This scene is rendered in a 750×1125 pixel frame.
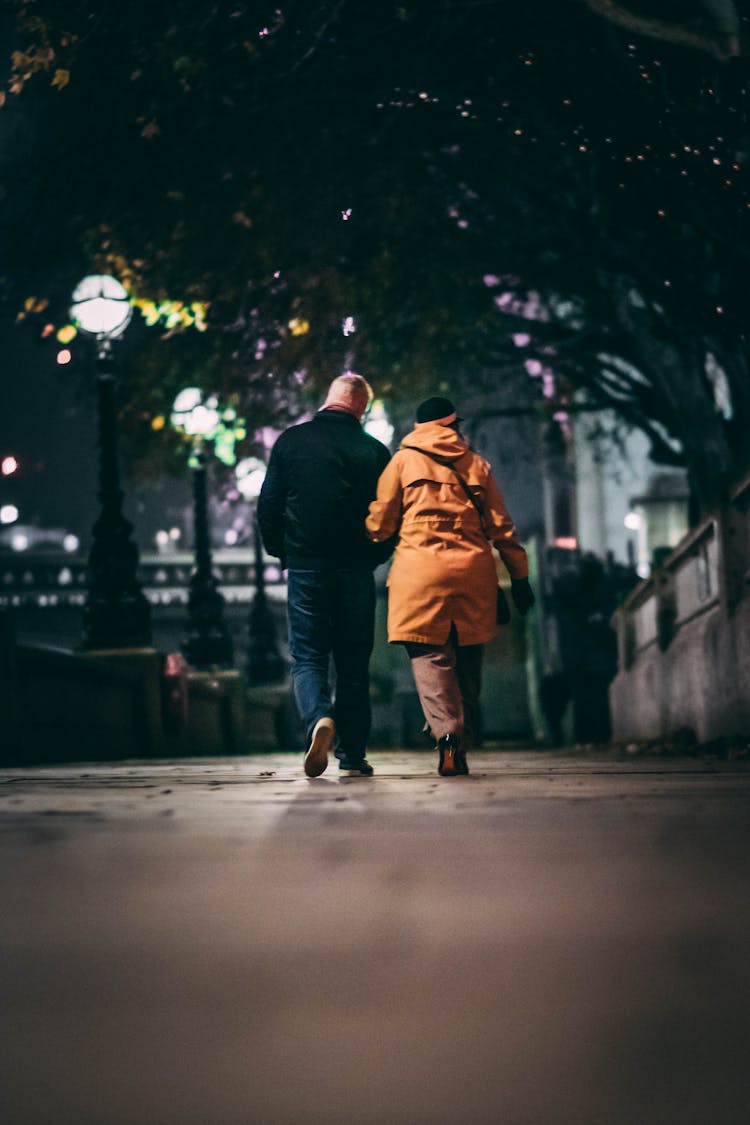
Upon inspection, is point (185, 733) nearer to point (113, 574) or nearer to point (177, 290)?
point (113, 574)

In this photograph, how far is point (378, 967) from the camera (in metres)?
3.32

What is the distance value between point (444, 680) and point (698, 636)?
7.59 meters

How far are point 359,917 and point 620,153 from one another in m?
10.6

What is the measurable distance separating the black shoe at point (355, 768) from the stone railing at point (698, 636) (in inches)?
203

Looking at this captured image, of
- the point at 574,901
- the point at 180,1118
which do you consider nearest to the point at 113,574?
the point at 574,901

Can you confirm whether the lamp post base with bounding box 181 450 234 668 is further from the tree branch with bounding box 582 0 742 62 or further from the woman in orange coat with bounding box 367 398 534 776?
the woman in orange coat with bounding box 367 398 534 776

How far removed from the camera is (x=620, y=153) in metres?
13.2

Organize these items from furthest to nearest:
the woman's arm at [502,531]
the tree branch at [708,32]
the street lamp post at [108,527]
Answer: the street lamp post at [108,527], the tree branch at [708,32], the woman's arm at [502,531]

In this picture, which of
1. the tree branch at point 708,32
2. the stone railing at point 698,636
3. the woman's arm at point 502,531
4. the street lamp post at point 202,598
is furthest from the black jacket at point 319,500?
the street lamp post at point 202,598

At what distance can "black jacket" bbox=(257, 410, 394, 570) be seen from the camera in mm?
7734

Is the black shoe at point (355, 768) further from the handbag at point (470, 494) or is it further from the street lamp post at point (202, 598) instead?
the street lamp post at point (202, 598)

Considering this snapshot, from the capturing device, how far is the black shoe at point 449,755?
7.23 meters

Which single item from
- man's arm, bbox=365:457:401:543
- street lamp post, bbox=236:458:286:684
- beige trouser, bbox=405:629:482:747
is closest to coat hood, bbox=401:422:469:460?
man's arm, bbox=365:457:401:543

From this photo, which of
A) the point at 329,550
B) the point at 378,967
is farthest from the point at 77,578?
the point at 378,967
